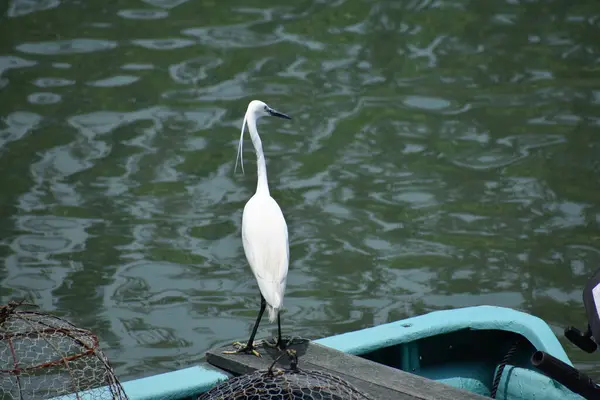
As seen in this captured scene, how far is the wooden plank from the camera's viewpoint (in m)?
3.21

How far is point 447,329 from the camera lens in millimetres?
4074

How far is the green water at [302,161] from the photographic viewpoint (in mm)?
6203

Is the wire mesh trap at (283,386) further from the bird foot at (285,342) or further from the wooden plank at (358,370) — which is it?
the bird foot at (285,342)

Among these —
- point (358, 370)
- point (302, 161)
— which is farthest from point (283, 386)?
point (302, 161)

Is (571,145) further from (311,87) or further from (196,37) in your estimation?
(196,37)

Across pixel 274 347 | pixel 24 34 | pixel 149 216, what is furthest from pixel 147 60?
pixel 274 347

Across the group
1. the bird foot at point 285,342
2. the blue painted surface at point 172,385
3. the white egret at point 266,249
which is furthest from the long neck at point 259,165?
the blue painted surface at point 172,385

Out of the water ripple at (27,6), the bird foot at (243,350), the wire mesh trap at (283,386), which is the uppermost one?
the wire mesh trap at (283,386)

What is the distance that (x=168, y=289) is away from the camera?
629 centimetres

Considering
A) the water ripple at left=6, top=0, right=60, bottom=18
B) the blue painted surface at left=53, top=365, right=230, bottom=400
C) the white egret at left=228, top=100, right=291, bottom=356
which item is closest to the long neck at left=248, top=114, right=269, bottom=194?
the white egret at left=228, top=100, right=291, bottom=356

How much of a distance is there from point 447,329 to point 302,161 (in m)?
3.78

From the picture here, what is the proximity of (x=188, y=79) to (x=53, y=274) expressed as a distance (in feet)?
9.90

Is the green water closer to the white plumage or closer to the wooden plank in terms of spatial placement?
the white plumage

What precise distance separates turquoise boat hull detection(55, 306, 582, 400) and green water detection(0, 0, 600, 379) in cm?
166
